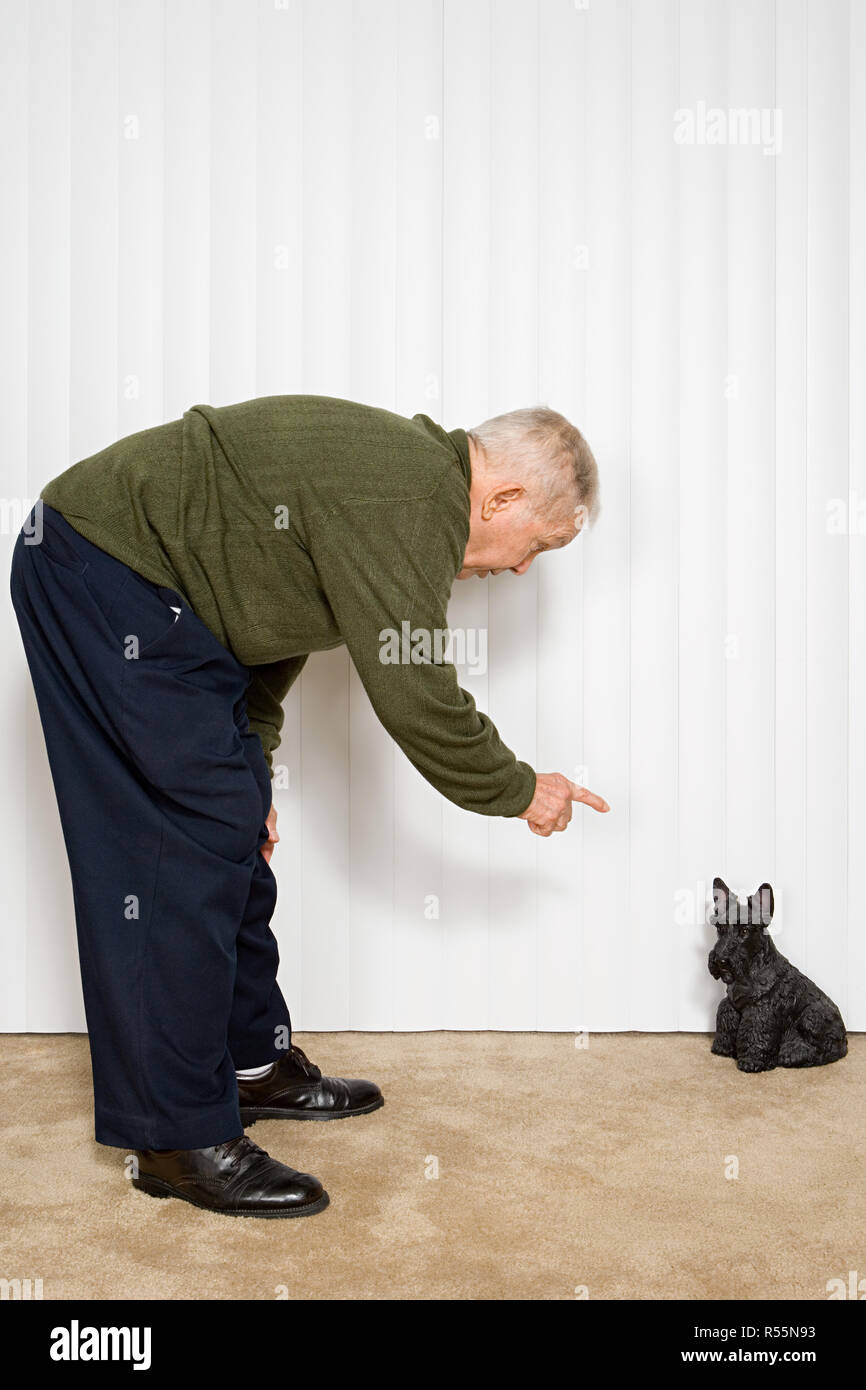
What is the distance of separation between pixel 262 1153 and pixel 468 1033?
79 centimetres

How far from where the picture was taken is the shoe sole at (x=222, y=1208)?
4.69 ft

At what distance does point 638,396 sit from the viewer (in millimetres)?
2221

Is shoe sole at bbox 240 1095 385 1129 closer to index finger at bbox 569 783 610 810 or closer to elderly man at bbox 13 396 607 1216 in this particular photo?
elderly man at bbox 13 396 607 1216

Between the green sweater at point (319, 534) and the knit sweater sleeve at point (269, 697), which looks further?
the knit sweater sleeve at point (269, 697)

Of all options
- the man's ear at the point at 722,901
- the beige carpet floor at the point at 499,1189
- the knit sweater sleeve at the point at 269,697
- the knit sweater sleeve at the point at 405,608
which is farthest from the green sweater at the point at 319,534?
the man's ear at the point at 722,901

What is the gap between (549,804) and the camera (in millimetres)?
1564

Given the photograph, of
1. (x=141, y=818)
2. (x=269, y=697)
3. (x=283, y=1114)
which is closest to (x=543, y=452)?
(x=269, y=697)

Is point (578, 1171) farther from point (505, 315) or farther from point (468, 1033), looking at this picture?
point (505, 315)

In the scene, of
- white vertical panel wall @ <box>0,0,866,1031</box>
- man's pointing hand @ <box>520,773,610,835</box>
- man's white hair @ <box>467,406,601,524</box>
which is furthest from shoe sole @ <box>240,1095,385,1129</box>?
man's white hair @ <box>467,406,601,524</box>

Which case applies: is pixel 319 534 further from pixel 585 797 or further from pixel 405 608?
pixel 585 797

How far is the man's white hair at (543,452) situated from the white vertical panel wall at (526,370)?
2.18 ft

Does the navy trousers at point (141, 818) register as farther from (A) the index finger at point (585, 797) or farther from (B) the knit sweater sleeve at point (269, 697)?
(A) the index finger at point (585, 797)

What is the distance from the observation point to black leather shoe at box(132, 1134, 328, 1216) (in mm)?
1434
